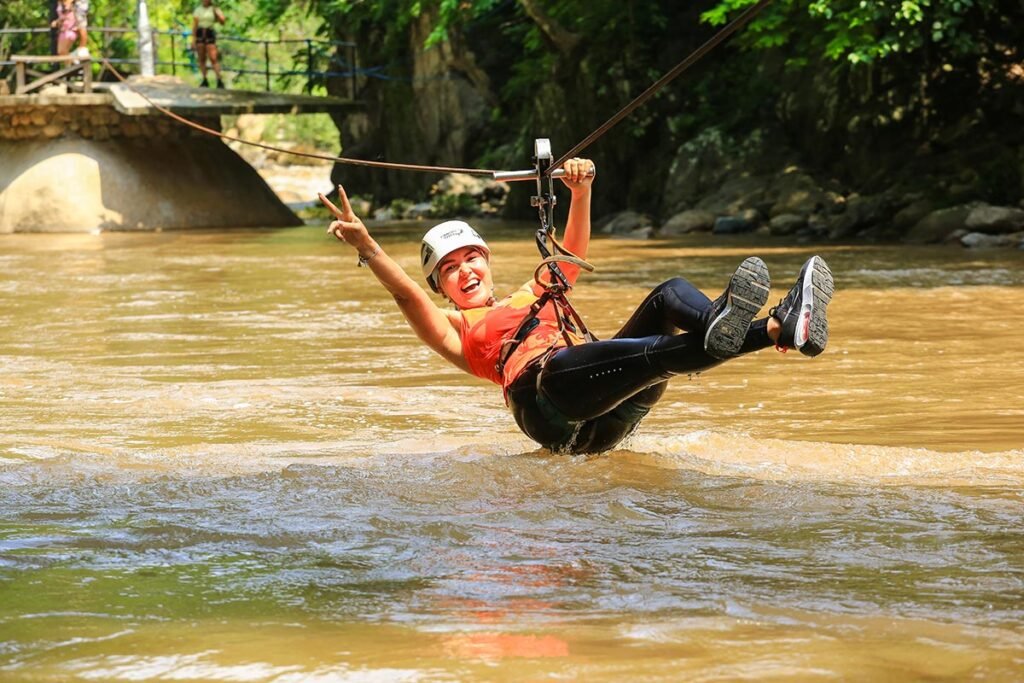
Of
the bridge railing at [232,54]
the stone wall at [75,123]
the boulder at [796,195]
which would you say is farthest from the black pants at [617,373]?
the bridge railing at [232,54]

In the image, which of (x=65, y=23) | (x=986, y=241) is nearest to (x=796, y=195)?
(x=986, y=241)

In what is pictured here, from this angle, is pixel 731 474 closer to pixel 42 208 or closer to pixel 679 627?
pixel 679 627

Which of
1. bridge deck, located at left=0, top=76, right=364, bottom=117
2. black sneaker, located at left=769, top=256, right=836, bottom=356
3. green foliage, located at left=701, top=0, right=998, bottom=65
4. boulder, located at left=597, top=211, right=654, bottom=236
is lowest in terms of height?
boulder, located at left=597, top=211, right=654, bottom=236

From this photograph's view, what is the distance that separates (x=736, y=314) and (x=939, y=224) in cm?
1518

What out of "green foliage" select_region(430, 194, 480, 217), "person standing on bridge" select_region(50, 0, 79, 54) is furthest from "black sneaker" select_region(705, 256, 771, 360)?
"green foliage" select_region(430, 194, 480, 217)

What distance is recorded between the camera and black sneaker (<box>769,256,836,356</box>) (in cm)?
424

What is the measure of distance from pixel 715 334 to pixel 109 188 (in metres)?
23.4

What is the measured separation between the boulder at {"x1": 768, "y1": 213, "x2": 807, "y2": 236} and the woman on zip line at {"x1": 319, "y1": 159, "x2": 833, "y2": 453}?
15.9 metres

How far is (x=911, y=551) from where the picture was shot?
385cm

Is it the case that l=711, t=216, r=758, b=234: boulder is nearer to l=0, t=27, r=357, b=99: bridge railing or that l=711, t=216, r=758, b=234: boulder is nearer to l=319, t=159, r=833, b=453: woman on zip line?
l=0, t=27, r=357, b=99: bridge railing

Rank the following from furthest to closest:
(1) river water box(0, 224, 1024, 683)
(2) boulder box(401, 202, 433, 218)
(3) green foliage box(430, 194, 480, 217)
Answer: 1. (2) boulder box(401, 202, 433, 218)
2. (3) green foliage box(430, 194, 480, 217)
3. (1) river water box(0, 224, 1024, 683)

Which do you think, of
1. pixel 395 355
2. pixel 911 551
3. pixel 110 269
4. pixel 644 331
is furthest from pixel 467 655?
pixel 110 269

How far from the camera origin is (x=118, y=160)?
26516 mm

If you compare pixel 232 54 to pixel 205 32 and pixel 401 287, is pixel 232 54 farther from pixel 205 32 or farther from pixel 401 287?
pixel 401 287
